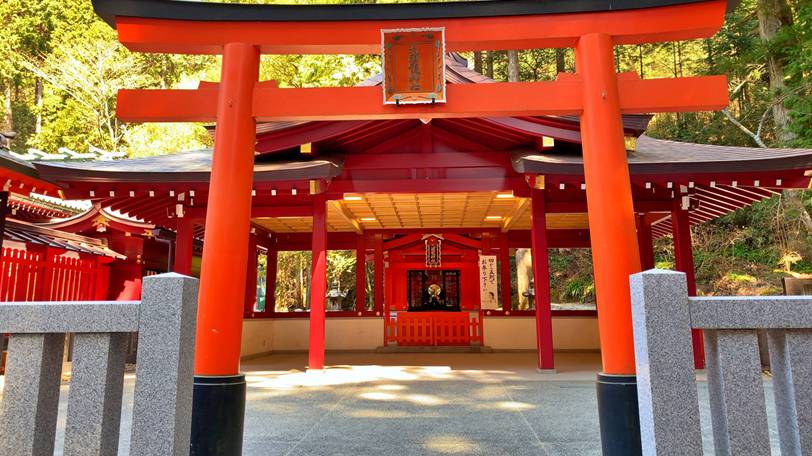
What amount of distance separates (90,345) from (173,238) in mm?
9440

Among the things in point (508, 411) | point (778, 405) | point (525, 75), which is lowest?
point (508, 411)

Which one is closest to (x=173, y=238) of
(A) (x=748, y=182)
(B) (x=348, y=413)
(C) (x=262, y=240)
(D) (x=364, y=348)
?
(C) (x=262, y=240)

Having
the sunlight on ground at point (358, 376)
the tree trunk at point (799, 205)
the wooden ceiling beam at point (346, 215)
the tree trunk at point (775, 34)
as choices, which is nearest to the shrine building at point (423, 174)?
the wooden ceiling beam at point (346, 215)

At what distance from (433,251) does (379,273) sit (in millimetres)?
1663

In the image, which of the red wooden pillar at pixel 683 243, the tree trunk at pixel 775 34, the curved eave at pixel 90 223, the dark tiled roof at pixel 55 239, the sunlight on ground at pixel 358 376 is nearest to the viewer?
the sunlight on ground at pixel 358 376

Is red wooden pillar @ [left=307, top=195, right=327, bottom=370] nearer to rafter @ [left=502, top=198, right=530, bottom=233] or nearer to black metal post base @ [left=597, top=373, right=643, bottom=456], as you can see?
rafter @ [left=502, top=198, right=530, bottom=233]

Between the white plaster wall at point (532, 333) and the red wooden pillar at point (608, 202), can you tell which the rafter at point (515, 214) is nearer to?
the white plaster wall at point (532, 333)

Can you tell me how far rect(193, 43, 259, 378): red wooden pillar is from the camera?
12.9 ft

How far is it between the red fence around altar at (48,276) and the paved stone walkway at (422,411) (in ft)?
9.63

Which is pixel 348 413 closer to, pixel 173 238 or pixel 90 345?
pixel 90 345

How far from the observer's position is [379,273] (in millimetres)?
12586

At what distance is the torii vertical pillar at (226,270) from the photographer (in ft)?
12.1

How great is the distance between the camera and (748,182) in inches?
290

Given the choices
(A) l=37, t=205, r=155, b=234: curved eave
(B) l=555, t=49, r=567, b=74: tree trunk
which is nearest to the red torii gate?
(A) l=37, t=205, r=155, b=234: curved eave
